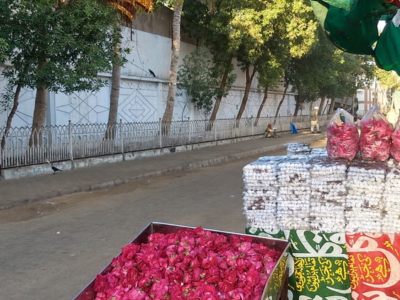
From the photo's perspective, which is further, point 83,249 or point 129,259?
point 83,249

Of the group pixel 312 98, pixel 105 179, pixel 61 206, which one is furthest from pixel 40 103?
pixel 312 98

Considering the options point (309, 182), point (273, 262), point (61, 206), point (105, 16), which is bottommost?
point (61, 206)

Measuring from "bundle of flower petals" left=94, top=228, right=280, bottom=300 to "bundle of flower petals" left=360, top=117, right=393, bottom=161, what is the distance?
3.76 ft

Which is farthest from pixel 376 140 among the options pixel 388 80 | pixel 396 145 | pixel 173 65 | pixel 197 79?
pixel 388 80

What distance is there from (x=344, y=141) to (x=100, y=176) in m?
8.27

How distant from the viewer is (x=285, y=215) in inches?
122

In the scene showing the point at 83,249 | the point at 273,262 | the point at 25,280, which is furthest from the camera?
the point at 83,249

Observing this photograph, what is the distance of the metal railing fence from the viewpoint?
31.9ft

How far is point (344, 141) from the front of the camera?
3162 millimetres

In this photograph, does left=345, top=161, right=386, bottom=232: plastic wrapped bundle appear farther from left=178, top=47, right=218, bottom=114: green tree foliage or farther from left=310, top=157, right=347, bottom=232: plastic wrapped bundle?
left=178, top=47, right=218, bottom=114: green tree foliage

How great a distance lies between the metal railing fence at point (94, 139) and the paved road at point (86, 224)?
2104mm

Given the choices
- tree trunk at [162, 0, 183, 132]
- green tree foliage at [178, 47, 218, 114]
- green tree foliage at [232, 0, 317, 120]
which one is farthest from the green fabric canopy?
green tree foliage at [178, 47, 218, 114]

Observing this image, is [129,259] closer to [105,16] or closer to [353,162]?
[353,162]

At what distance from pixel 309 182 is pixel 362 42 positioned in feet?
5.48
